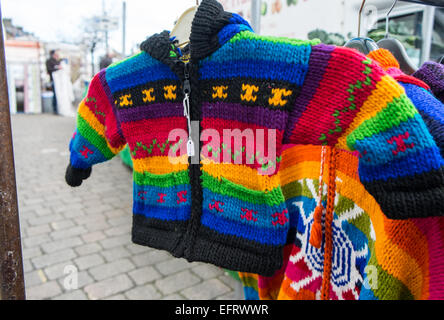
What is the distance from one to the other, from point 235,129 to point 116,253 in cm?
207

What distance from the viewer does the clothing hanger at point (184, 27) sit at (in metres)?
0.95

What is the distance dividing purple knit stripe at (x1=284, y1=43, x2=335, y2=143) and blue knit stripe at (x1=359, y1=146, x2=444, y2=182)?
20 centimetres

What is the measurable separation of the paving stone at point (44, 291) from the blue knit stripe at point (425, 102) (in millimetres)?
2183

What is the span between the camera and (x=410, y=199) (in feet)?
2.12

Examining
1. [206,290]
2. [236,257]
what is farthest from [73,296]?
[236,257]

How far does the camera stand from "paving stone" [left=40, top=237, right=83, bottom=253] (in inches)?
104

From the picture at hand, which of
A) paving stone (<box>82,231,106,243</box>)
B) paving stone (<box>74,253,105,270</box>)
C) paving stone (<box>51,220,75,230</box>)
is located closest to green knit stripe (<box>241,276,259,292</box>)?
paving stone (<box>74,253,105,270</box>)

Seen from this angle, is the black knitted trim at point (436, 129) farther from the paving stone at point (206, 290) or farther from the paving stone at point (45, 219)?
the paving stone at point (45, 219)

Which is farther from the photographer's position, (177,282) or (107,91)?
(177,282)

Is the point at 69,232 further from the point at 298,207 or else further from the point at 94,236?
the point at 298,207

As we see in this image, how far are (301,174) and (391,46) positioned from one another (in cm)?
47

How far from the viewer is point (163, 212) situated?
976 mm

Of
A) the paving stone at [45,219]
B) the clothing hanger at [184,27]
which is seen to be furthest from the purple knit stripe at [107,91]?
the paving stone at [45,219]

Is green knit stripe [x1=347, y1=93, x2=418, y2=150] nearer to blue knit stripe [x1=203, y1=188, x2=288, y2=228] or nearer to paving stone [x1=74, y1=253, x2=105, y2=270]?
blue knit stripe [x1=203, y1=188, x2=288, y2=228]
